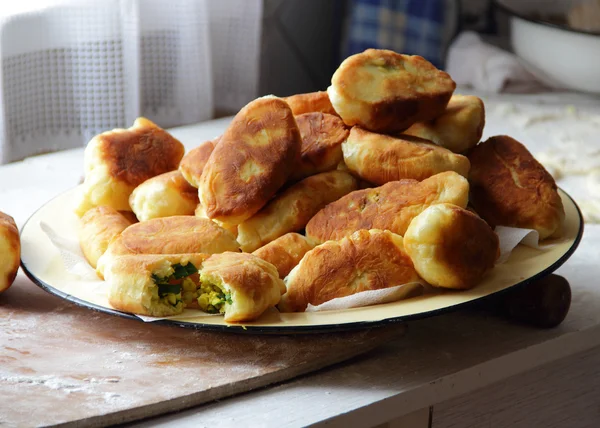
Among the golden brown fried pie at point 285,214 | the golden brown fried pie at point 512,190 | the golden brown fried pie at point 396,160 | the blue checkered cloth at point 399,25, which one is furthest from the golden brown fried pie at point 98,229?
the blue checkered cloth at point 399,25

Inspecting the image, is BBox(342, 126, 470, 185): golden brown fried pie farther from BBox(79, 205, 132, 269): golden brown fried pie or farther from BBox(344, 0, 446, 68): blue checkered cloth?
BBox(344, 0, 446, 68): blue checkered cloth

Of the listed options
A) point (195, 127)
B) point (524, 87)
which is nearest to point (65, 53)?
point (195, 127)

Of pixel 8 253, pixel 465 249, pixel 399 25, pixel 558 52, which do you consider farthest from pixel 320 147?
pixel 399 25

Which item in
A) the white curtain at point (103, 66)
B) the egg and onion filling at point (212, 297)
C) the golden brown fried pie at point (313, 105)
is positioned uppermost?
the golden brown fried pie at point (313, 105)

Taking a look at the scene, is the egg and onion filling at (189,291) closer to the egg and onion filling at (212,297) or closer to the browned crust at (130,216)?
the egg and onion filling at (212,297)

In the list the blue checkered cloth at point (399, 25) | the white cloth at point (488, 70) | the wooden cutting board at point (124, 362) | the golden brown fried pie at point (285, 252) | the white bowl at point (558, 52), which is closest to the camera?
the wooden cutting board at point (124, 362)

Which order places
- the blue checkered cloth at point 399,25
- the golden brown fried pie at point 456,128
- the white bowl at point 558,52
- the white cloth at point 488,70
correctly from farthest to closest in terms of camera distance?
the blue checkered cloth at point 399,25 → the white cloth at point 488,70 → the white bowl at point 558,52 → the golden brown fried pie at point 456,128

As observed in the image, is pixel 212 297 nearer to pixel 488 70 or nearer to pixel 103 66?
pixel 103 66
